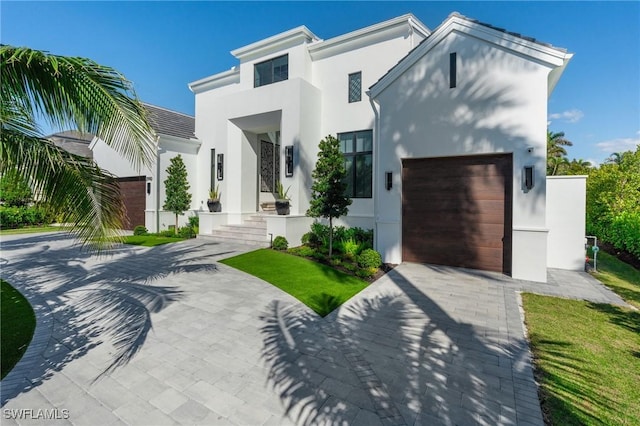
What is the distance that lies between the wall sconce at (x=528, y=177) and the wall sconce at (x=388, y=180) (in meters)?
3.52

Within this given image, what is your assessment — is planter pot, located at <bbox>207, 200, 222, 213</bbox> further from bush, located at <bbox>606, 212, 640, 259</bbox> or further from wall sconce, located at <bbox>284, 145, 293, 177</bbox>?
bush, located at <bbox>606, 212, 640, 259</bbox>

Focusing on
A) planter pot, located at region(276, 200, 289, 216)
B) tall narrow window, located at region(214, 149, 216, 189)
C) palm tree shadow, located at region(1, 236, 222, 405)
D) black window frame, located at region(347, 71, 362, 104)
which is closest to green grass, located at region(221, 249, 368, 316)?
palm tree shadow, located at region(1, 236, 222, 405)

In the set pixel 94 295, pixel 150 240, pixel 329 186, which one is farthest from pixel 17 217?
pixel 329 186

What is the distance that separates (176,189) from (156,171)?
1.68 m

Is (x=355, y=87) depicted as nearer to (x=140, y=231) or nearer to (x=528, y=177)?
(x=528, y=177)

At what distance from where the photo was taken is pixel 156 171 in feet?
48.9

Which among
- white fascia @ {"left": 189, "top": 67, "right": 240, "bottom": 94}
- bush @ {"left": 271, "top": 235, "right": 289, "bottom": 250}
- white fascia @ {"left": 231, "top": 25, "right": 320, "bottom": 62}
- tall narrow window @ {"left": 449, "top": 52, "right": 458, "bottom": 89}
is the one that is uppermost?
white fascia @ {"left": 231, "top": 25, "right": 320, "bottom": 62}

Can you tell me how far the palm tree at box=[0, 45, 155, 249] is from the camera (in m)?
3.37

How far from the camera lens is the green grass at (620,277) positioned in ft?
21.6

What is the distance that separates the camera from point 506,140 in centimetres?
766

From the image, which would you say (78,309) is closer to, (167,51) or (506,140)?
(506,140)

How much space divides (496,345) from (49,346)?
21.7 ft

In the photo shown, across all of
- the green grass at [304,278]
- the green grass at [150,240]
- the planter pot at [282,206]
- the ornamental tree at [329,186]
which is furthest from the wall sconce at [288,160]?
the green grass at [150,240]

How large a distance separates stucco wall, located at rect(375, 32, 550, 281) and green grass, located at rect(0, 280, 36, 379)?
329 inches
